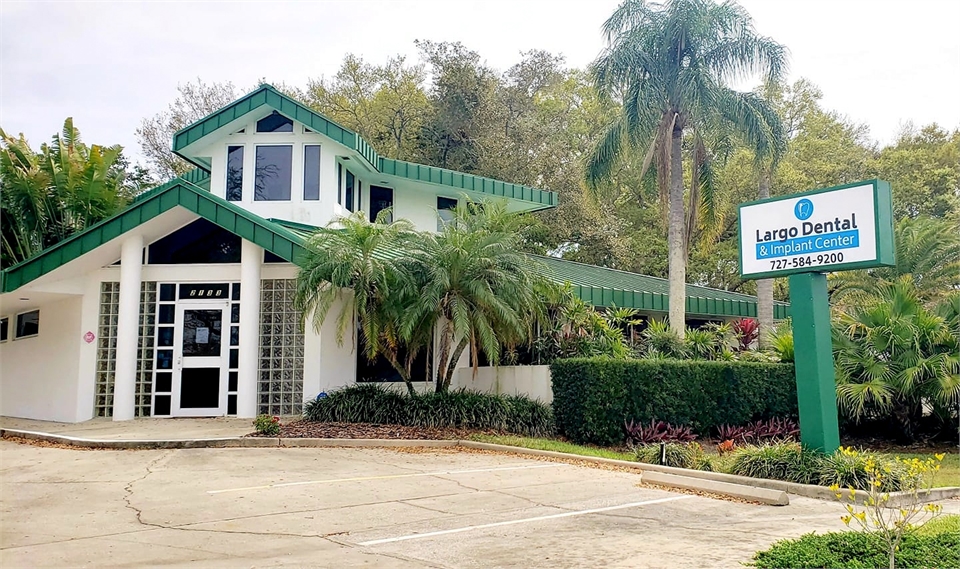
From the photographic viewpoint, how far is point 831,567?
6367 millimetres

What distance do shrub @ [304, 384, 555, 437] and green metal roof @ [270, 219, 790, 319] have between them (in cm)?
327

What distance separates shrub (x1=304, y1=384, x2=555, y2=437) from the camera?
16094 millimetres

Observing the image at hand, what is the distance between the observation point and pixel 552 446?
14648 mm

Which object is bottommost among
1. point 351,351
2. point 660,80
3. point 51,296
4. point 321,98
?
point 351,351

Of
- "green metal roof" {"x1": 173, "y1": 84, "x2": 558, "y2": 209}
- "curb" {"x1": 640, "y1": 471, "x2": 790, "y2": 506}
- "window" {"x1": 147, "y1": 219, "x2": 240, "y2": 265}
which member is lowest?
"curb" {"x1": 640, "y1": 471, "x2": 790, "y2": 506}

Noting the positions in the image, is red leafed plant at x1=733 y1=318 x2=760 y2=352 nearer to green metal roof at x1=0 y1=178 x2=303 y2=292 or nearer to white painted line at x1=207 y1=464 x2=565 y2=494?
white painted line at x1=207 y1=464 x2=565 y2=494

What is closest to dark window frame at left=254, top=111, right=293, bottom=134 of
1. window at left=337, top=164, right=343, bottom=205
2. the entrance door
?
window at left=337, top=164, right=343, bottom=205

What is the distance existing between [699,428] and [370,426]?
672cm

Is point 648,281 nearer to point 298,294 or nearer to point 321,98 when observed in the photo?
point 298,294

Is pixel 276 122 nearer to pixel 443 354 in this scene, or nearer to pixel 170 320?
pixel 170 320

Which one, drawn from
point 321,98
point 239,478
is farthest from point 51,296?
point 321,98

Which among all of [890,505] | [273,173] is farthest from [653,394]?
[273,173]

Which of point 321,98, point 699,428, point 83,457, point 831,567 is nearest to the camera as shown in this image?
point 831,567

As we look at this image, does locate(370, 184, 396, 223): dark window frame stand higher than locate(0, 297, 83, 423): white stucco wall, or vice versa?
locate(370, 184, 396, 223): dark window frame
